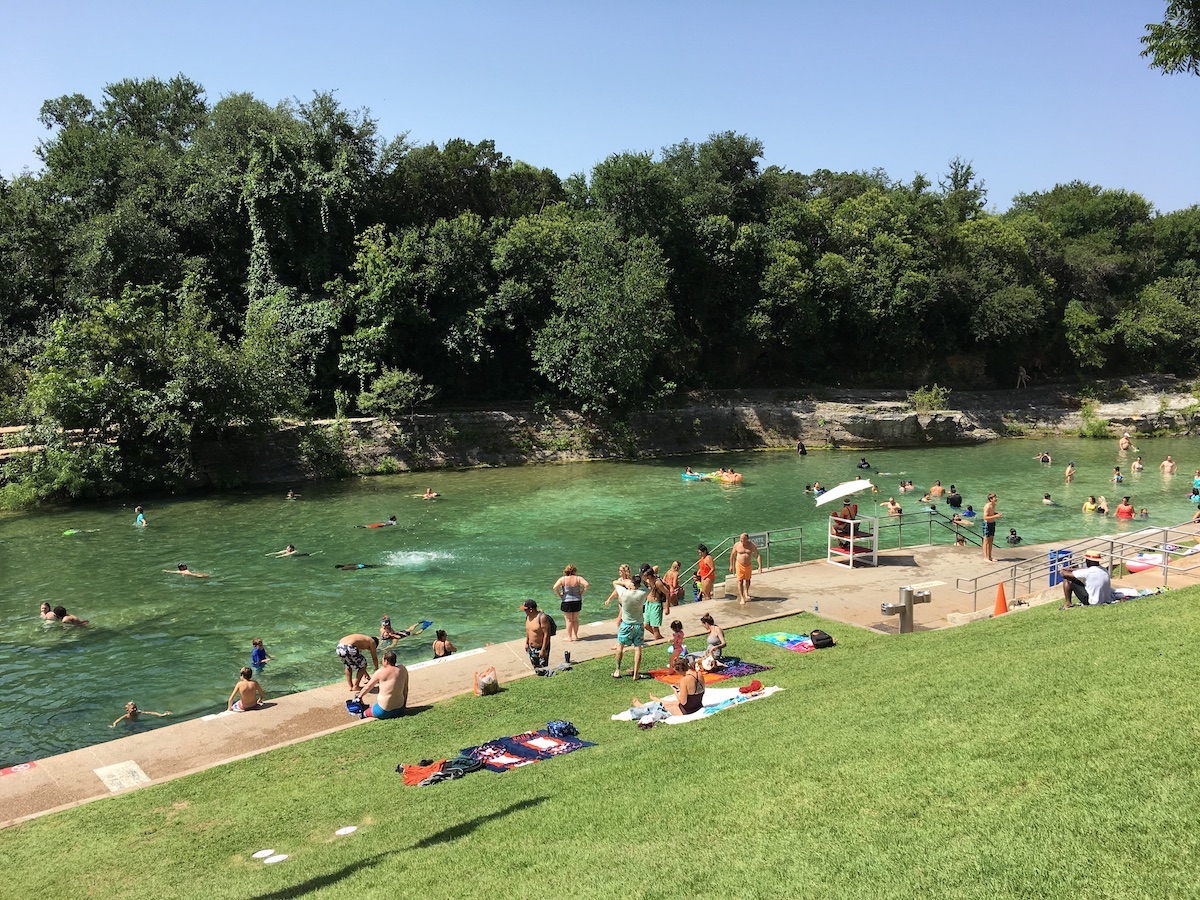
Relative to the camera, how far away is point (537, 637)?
15328mm

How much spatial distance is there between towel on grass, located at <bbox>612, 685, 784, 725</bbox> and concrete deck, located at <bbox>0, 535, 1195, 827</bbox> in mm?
2622

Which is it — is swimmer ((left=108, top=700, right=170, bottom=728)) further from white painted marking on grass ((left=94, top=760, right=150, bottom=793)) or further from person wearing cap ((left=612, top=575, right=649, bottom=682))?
person wearing cap ((left=612, top=575, right=649, bottom=682))

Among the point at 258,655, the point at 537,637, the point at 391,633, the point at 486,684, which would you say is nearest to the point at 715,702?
the point at 537,637

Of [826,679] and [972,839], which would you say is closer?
[972,839]

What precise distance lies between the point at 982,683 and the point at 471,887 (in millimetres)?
6610

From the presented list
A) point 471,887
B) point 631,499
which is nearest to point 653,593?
point 471,887

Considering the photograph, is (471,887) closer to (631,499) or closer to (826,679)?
(826,679)

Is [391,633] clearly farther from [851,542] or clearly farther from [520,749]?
[851,542]

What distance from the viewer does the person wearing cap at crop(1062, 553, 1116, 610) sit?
14891 millimetres

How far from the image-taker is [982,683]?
34.3ft

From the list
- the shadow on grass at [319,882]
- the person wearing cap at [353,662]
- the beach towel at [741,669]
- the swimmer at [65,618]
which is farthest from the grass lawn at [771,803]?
the swimmer at [65,618]

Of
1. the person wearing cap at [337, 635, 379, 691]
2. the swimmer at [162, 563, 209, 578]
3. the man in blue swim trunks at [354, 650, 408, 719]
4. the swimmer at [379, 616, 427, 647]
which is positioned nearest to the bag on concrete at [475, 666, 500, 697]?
the man in blue swim trunks at [354, 650, 408, 719]

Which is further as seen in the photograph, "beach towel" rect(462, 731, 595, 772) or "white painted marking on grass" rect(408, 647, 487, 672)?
"white painted marking on grass" rect(408, 647, 487, 672)

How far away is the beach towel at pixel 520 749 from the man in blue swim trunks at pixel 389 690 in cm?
214
